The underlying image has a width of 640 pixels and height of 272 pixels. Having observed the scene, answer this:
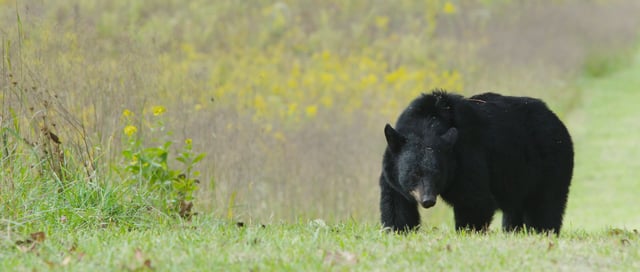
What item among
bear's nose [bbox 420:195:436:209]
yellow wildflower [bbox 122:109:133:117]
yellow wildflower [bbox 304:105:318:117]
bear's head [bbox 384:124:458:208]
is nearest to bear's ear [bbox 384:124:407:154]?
bear's head [bbox 384:124:458:208]

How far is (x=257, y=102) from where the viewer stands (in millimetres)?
13539

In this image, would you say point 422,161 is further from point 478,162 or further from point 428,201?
point 478,162

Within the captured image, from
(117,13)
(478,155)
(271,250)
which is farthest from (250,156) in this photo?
(117,13)

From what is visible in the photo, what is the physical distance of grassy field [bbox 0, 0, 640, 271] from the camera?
632 cm

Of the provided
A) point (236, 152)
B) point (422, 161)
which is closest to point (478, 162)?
point (422, 161)

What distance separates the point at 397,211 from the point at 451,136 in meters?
0.70

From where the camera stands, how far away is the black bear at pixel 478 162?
23.9 ft

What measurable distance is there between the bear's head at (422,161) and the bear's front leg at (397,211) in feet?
0.62

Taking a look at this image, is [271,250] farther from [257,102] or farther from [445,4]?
[445,4]

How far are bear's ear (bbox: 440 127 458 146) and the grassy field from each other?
66cm

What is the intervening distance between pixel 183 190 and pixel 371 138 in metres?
4.94

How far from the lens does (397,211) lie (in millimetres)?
7539

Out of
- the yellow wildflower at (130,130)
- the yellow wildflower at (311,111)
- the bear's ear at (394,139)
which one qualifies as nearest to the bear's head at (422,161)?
the bear's ear at (394,139)

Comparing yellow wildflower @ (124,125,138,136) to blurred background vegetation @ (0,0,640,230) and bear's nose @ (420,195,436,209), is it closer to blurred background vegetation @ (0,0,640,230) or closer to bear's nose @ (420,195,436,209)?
blurred background vegetation @ (0,0,640,230)
